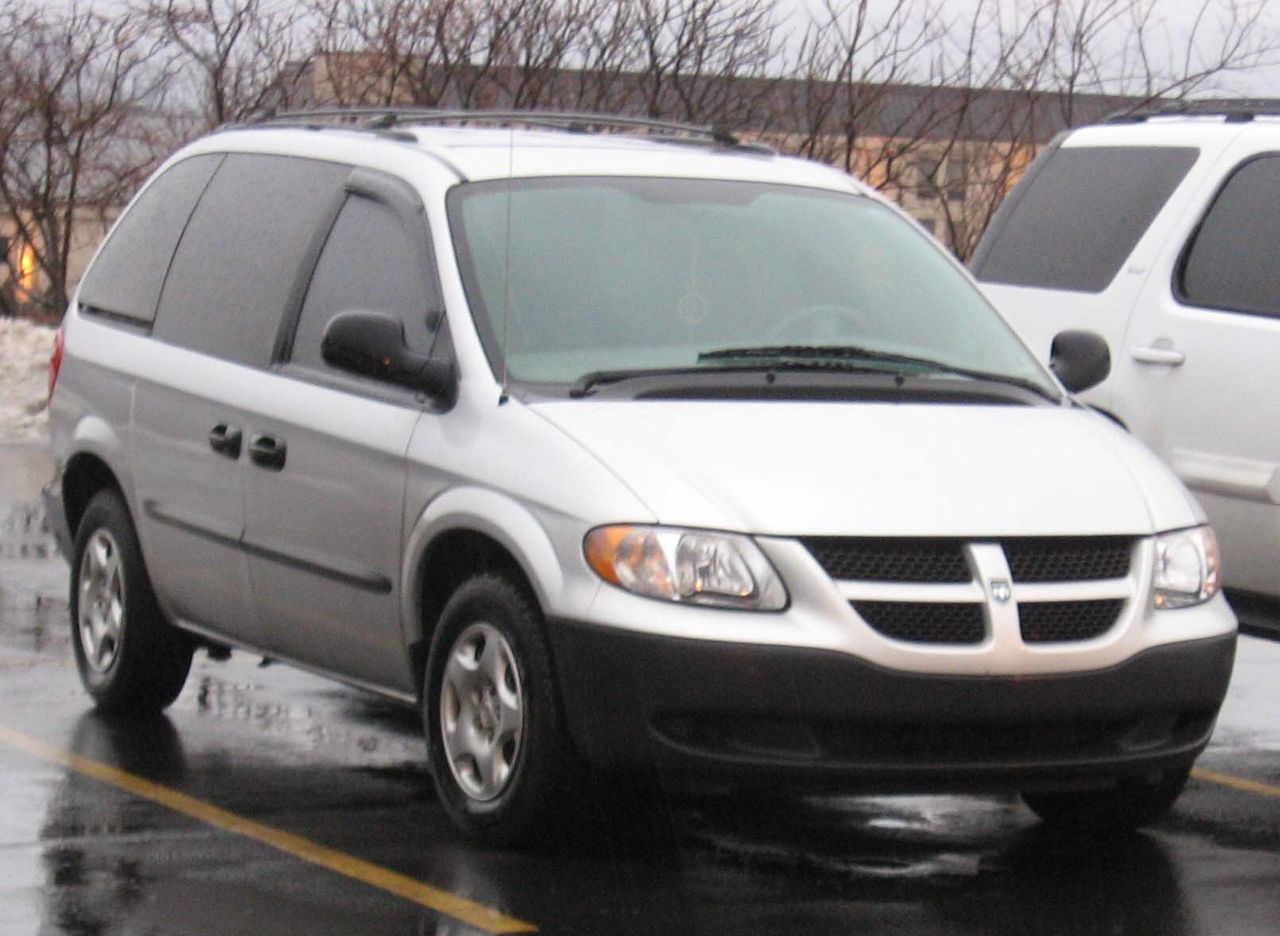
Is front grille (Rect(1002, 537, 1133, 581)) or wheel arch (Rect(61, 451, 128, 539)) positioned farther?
wheel arch (Rect(61, 451, 128, 539))

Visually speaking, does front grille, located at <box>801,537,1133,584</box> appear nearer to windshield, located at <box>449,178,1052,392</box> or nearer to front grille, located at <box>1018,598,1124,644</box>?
front grille, located at <box>1018,598,1124,644</box>

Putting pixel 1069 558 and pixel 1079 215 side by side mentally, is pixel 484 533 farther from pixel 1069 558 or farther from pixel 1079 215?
pixel 1079 215

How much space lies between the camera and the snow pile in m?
21.8

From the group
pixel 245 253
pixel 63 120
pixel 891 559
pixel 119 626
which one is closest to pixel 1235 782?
pixel 891 559

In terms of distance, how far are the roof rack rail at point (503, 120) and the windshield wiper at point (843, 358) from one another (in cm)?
129

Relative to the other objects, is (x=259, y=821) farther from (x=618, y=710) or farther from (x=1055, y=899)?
(x=1055, y=899)

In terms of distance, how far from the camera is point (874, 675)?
613 centimetres

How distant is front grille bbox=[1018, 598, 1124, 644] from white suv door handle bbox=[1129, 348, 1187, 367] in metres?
2.62

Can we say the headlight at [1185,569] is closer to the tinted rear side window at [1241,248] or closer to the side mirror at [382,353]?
the side mirror at [382,353]

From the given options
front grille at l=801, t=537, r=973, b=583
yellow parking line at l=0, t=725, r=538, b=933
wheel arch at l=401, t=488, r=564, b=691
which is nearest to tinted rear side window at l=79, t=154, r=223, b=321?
yellow parking line at l=0, t=725, r=538, b=933

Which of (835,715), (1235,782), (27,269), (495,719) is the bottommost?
(27,269)

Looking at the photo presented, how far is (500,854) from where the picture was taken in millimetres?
6617

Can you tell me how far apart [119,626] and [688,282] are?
2299 millimetres

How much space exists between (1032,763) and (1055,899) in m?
0.32
